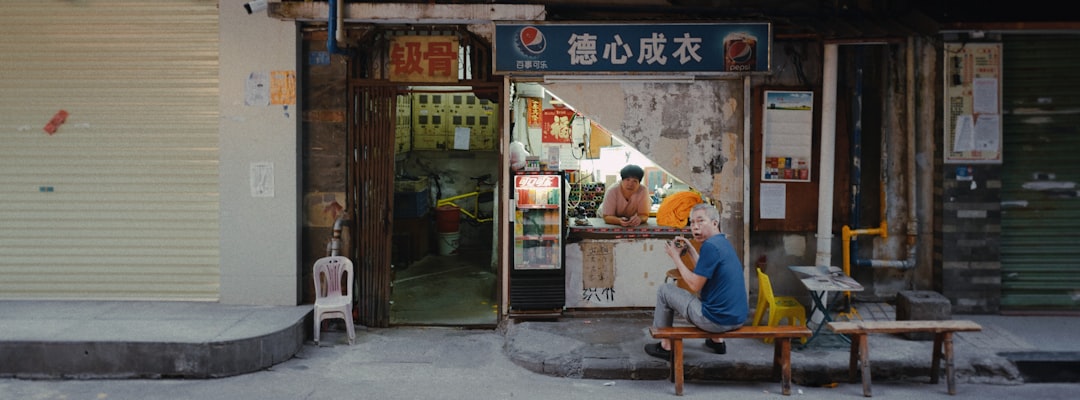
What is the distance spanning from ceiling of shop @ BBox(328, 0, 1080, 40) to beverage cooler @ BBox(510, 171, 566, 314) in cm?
203

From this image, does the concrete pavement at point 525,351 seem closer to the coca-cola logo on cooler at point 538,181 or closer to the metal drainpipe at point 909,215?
the metal drainpipe at point 909,215

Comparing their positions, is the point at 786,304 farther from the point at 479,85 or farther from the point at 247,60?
the point at 247,60

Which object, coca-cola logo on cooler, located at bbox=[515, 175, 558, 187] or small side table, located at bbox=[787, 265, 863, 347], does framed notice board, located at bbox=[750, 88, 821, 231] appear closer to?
small side table, located at bbox=[787, 265, 863, 347]

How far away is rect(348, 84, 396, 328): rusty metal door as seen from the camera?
883cm

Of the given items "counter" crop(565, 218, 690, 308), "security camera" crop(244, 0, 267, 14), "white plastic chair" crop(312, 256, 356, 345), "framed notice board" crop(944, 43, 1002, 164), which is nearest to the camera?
"white plastic chair" crop(312, 256, 356, 345)

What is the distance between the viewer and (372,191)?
889 centimetres

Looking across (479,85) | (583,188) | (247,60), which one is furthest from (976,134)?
(247,60)

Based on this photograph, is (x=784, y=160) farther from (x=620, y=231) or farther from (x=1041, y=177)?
(x=1041, y=177)

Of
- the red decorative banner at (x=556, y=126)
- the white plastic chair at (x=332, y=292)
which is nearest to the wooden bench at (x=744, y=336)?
the white plastic chair at (x=332, y=292)

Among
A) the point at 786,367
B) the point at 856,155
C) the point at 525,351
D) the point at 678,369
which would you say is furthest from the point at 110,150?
the point at 856,155

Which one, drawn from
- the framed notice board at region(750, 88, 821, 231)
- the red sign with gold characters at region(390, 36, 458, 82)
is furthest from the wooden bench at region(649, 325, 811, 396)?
the red sign with gold characters at region(390, 36, 458, 82)

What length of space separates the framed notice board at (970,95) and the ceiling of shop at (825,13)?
12.8 inches

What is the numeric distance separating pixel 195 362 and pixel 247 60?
3.50 m

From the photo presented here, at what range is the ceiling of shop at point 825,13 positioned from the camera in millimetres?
8547
